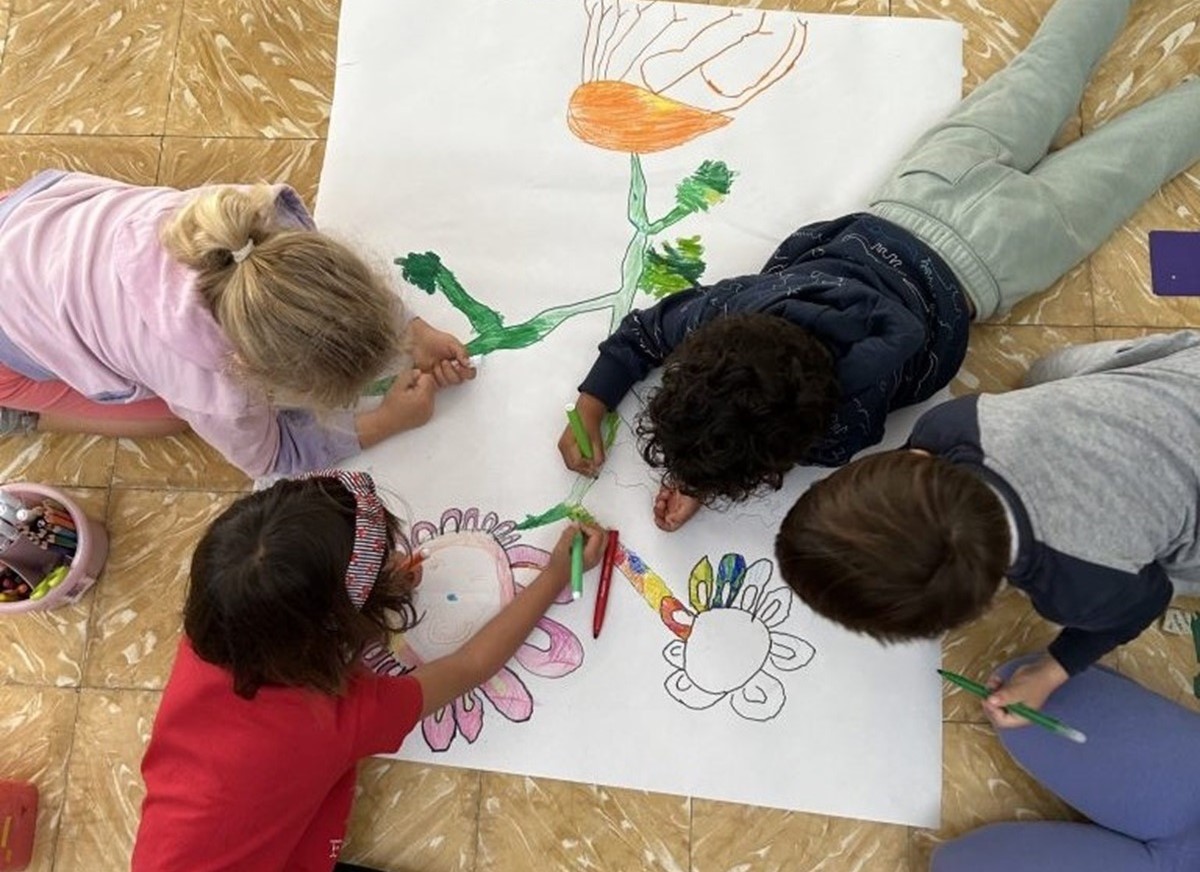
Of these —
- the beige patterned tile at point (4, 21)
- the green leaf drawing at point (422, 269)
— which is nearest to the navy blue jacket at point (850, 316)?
the green leaf drawing at point (422, 269)

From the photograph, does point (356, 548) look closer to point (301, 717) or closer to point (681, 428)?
point (301, 717)

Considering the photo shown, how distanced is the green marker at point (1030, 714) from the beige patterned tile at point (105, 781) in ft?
2.59

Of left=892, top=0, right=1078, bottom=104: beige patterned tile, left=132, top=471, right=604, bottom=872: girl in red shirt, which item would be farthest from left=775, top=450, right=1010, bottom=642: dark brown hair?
left=892, top=0, right=1078, bottom=104: beige patterned tile

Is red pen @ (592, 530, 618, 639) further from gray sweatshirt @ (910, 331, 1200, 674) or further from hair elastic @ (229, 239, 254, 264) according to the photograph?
hair elastic @ (229, 239, 254, 264)

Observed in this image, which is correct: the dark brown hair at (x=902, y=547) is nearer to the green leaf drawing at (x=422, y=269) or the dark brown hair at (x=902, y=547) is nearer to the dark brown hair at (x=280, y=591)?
the dark brown hair at (x=280, y=591)

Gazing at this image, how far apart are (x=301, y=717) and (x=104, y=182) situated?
1.79ft

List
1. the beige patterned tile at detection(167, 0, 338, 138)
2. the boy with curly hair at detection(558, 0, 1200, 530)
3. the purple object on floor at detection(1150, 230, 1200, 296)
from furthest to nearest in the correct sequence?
the beige patterned tile at detection(167, 0, 338, 138) → the purple object on floor at detection(1150, 230, 1200, 296) → the boy with curly hair at detection(558, 0, 1200, 530)

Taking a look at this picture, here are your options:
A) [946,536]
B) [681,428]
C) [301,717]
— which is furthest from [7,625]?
[946,536]

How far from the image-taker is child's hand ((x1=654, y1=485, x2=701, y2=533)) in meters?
0.90

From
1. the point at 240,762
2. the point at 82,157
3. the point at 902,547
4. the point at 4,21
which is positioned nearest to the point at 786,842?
the point at 902,547

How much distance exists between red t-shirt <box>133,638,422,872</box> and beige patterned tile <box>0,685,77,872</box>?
0.76 feet

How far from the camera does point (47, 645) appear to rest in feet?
3.23

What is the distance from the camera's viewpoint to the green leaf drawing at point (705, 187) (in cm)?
99

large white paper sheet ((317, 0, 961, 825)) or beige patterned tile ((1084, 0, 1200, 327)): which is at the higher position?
beige patterned tile ((1084, 0, 1200, 327))
